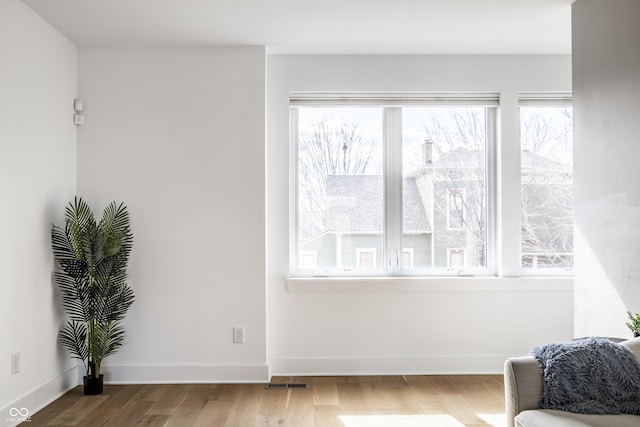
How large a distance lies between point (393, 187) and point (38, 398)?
292 cm

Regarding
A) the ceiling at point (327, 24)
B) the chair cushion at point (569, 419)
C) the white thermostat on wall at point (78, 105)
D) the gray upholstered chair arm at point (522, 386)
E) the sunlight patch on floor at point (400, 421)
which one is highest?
the ceiling at point (327, 24)

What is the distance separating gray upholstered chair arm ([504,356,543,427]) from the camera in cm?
224

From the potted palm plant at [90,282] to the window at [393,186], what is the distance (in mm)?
1396

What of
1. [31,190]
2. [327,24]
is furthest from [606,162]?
[31,190]

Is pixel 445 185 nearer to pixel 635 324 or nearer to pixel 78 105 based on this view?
pixel 635 324

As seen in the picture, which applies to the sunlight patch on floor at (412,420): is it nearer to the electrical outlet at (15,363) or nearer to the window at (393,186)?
the window at (393,186)

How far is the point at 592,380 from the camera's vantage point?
223 cm

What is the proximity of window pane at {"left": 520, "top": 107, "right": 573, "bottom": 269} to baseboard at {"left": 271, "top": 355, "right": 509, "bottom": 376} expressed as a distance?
880 mm

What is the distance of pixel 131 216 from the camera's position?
4023mm

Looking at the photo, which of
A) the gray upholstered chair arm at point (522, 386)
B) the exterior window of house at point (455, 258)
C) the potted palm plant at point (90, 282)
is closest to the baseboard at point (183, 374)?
the potted palm plant at point (90, 282)

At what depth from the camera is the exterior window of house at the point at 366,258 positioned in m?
4.37

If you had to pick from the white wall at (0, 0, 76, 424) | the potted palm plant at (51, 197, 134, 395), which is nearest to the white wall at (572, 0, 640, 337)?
the potted palm plant at (51, 197, 134, 395)

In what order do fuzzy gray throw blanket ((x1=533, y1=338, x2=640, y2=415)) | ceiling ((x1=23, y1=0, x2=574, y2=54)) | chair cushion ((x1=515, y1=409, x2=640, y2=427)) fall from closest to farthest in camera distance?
chair cushion ((x1=515, y1=409, x2=640, y2=427)), fuzzy gray throw blanket ((x1=533, y1=338, x2=640, y2=415)), ceiling ((x1=23, y1=0, x2=574, y2=54))

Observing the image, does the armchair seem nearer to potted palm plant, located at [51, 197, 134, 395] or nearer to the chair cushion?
the chair cushion
